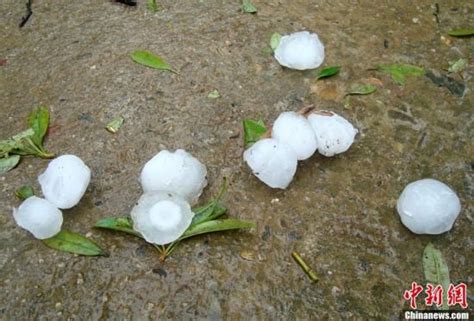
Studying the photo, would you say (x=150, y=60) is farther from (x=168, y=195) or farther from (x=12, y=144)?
(x=168, y=195)

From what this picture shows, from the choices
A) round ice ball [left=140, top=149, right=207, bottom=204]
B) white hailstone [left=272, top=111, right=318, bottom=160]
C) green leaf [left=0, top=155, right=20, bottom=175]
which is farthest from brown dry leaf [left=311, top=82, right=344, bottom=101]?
green leaf [left=0, top=155, right=20, bottom=175]

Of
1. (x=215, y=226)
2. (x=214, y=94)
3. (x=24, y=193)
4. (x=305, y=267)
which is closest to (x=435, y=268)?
(x=305, y=267)

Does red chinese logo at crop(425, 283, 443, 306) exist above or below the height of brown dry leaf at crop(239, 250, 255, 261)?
below

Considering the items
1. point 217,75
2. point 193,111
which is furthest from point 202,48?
point 193,111

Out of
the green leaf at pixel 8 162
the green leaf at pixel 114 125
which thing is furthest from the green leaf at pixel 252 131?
the green leaf at pixel 8 162

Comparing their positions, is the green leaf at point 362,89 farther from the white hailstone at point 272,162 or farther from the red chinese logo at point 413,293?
the red chinese logo at point 413,293

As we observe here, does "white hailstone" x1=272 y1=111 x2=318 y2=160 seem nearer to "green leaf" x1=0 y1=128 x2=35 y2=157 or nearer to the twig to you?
the twig
